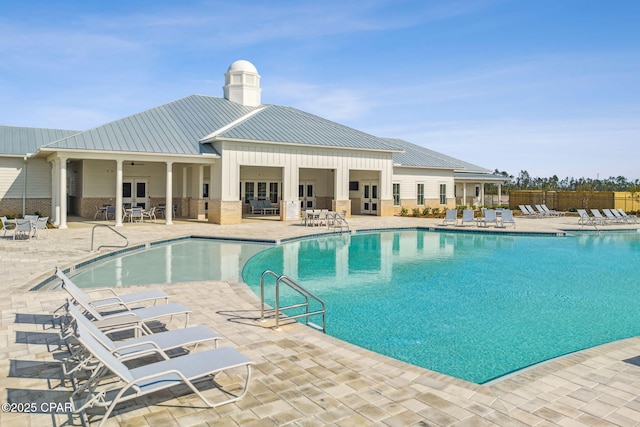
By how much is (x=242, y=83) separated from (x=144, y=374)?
2724 centimetres

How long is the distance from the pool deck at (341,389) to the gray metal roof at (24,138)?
21.4 metres

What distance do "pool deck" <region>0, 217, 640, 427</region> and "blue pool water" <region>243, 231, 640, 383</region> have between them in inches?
45.0

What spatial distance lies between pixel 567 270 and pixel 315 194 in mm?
19174

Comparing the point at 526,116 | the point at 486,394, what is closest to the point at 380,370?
the point at 486,394

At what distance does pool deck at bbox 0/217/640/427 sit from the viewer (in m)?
3.64

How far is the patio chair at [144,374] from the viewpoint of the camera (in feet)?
11.3

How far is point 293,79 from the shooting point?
21.1 metres

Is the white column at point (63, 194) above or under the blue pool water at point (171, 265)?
above

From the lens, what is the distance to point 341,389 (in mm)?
4211

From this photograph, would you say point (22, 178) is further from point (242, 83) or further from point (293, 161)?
point (293, 161)

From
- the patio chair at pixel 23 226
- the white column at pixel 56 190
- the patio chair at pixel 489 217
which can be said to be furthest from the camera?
the patio chair at pixel 489 217

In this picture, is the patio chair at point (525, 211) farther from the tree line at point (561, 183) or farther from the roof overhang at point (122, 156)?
the tree line at point (561, 183)

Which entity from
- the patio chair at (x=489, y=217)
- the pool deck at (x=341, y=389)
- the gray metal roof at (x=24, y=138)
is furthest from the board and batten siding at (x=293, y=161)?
the pool deck at (x=341, y=389)

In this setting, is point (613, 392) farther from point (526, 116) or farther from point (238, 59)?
point (238, 59)
